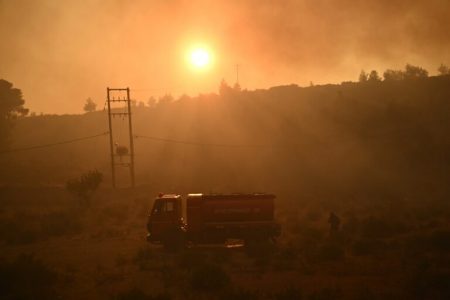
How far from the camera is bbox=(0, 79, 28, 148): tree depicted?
86000 mm

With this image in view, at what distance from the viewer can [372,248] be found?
2294 centimetres

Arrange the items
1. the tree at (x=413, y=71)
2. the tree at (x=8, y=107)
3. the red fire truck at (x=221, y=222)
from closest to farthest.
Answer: the red fire truck at (x=221, y=222)
the tree at (x=8, y=107)
the tree at (x=413, y=71)

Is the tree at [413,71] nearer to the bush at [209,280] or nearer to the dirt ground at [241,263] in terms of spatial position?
the dirt ground at [241,263]

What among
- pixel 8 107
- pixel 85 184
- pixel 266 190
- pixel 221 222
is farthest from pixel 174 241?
pixel 8 107

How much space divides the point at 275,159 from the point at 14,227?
42.8 meters

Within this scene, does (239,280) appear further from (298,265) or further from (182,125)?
(182,125)

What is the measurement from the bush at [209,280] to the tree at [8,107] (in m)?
77.9

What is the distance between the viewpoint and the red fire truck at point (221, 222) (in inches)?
922

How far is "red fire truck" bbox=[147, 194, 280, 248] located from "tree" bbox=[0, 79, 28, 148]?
71024 mm

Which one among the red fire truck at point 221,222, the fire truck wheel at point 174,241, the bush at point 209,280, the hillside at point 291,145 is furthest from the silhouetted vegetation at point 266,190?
the red fire truck at point 221,222

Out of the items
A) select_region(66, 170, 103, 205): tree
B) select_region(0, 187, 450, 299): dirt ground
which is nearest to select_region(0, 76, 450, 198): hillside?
select_region(66, 170, 103, 205): tree

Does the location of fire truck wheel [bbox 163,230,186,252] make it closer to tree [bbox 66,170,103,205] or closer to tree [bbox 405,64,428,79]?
tree [bbox 66,170,103,205]

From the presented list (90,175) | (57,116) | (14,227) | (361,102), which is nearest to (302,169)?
(361,102)

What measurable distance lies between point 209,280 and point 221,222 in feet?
23.9
